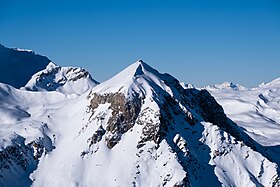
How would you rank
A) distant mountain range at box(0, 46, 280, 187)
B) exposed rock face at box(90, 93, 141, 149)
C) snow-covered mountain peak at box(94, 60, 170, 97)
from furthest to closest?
snow-covered mountain peak at box(94, 60, 170, 97) → exposed rock face at box(90, 93, 141, 149) → distant mountain range at box(0, 46, 280, 187)

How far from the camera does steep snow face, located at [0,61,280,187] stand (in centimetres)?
10812

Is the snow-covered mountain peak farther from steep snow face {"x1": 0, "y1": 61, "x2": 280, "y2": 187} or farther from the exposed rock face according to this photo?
the exposed rock face

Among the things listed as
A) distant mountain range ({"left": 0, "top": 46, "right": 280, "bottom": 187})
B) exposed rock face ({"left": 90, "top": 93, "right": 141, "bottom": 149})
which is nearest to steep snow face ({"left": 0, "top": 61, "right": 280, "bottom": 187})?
exposed rock face ({"left": 90, "top": 93, "right": 141, "bottom": 149})

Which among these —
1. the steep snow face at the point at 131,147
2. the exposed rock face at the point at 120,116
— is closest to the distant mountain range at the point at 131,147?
the exposed rock face at the point at 120,116

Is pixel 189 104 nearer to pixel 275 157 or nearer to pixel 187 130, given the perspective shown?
pixel 187 130

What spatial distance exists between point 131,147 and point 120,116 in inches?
364

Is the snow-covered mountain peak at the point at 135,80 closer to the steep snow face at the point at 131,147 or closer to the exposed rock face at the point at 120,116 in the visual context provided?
A: the steep snow face at the point at 131,147

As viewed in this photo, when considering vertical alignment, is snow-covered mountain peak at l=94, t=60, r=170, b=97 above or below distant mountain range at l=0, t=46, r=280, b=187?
above

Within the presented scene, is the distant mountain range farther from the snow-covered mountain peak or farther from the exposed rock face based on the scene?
the snow-covered mountain peak

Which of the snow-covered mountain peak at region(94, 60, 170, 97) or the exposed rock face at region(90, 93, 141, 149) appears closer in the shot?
the exposed rock face at region(90, 93, 141, 149)

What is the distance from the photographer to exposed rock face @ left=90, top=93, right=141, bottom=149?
11469 cm

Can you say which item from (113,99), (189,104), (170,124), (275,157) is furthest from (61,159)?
(275,157)

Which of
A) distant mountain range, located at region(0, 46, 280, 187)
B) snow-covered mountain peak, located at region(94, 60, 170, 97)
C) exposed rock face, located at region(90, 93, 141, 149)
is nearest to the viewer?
distant mountain range, located at region(0, 46, 280, 187)

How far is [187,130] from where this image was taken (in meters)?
119
